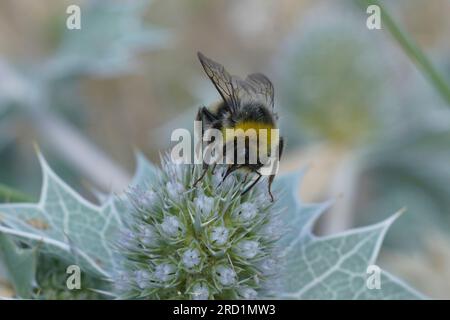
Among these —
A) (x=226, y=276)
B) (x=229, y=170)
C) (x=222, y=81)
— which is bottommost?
(x=226, y=276)

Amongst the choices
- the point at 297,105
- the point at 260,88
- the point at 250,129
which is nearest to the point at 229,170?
the point at 250,129

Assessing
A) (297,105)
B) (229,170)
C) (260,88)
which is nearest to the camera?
(229,170)

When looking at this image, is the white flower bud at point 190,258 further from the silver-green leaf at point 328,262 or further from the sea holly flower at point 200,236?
the silver-green leaf at point 328,262

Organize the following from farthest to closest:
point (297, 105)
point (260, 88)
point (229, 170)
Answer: point (297, 105), point (260, 88), point (229, 170)

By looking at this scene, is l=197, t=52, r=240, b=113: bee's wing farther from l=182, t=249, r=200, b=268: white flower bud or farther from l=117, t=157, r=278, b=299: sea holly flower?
l=182, t=249, r=200, b=268: white flower bud

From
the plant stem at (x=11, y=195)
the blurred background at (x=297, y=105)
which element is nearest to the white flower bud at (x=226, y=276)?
the plant stem at (x=11, y=195)

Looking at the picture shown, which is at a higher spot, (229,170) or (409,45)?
(409,45)

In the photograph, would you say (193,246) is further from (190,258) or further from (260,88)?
(260,88)

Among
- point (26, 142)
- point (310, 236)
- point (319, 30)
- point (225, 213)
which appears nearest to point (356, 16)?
point (319, 30)
